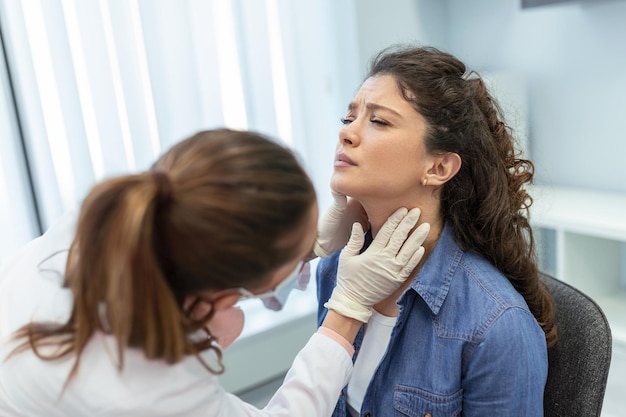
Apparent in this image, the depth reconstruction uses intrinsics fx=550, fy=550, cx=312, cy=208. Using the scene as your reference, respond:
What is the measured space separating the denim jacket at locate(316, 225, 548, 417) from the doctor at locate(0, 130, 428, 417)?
0.39 m

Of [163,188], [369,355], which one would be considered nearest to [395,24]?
[369,355]

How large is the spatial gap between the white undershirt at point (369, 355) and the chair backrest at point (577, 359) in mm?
329

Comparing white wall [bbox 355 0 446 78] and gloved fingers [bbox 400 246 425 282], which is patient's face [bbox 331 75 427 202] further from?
white wall [bbox 355 0 446 78]

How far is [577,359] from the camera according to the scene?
1.01m

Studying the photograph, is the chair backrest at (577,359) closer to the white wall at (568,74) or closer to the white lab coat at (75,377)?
the white lab coat at (75,377)

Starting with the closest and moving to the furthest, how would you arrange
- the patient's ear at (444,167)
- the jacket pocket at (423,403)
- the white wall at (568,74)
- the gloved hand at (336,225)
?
1. the jacket pocket at (423,403)
2. the patient's ear at (444,167)
3. the gloved hand at (336,225)
4. the white wall at (568,74)

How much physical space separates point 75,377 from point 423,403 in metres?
0.65

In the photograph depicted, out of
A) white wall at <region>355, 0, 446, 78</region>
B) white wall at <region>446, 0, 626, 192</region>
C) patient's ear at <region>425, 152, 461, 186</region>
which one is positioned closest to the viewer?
patient's ear at <region>425, 152, 461, 186</region>

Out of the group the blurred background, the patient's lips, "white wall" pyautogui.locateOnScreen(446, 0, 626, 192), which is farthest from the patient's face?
"white wall" pyautogui.locateOnScreen(446, 0, 626, 192)

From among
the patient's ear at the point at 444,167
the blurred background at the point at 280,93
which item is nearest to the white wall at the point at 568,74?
the blurred background at the point at 280,93

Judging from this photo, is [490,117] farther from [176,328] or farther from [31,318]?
[31,318]

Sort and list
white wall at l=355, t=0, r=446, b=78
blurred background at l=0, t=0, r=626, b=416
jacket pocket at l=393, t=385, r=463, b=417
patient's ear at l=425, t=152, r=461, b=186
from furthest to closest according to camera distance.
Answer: white wall at l=355, t=0, r=446, b=78 < blurred background at l=0, t=0, r=626, b=416 < patient's ear at l=425, t=152, r=461, b=186 < jacket pocket at l=393, t=385, r=463, b=417

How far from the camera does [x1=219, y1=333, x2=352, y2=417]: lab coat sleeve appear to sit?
93 cm

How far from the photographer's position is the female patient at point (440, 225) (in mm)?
1045
